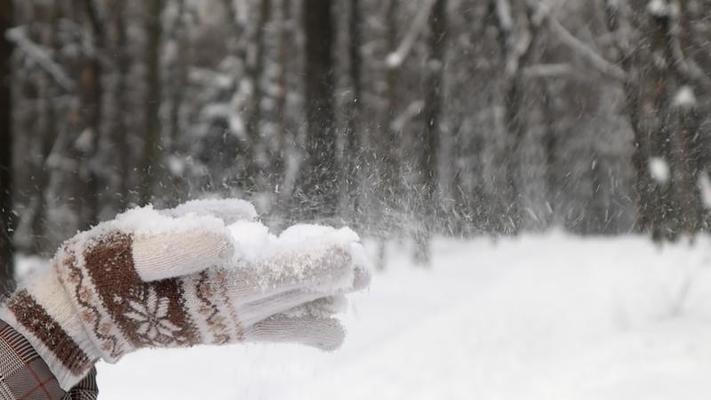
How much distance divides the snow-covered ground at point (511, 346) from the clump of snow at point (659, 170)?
0.48 metres

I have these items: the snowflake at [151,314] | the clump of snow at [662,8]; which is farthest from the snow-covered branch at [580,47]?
the snowflake at [151,314]

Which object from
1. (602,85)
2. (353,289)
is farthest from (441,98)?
(353,289)

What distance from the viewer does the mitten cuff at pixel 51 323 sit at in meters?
1.17

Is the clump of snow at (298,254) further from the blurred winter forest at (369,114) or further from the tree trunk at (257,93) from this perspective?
the tree trunk at (257,93)

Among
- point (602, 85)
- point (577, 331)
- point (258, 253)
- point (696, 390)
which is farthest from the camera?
point (602, 85)

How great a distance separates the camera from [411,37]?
1073cm

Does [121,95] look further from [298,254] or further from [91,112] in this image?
[298,254]

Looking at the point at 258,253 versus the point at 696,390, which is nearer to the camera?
the point at 258,253

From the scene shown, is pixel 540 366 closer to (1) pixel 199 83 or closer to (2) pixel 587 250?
(2) pixel 587 250

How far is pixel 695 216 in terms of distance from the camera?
5219 millimetres

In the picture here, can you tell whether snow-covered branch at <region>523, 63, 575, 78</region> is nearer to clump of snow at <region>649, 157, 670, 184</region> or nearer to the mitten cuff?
clump of snow at <region>649, 157, 670, 184</region>

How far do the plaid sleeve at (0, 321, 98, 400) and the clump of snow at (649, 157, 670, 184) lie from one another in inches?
204

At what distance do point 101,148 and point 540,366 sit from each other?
38.9 feet

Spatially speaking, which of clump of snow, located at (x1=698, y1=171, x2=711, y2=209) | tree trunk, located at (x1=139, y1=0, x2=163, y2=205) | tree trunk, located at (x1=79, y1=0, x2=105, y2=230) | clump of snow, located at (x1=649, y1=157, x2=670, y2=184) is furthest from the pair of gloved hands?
tree trunk, located at (x1=79, y1=0, x2=105, y2=230)
